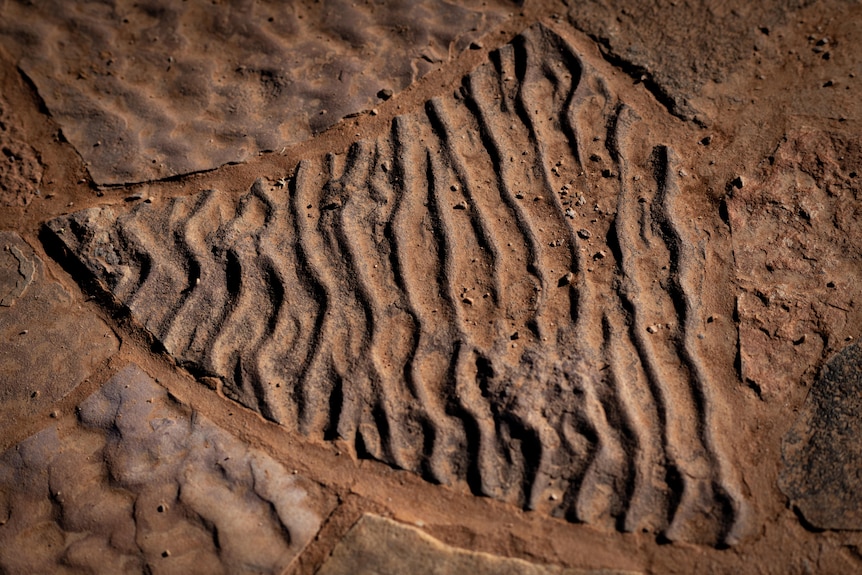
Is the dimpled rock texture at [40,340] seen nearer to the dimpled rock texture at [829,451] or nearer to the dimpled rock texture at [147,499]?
the dimpled rock texture at [147,499]

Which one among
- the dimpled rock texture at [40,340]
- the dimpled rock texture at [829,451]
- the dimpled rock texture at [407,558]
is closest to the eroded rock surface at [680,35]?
the dimpled rock texture at [829,451]

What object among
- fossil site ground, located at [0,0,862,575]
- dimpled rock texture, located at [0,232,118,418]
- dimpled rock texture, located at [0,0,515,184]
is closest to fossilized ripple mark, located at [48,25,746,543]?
fossil site ground, located at [0,0,862,575]

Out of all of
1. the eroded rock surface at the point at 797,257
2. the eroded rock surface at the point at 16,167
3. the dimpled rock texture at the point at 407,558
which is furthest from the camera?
the eroded rock surface at the point at 16,167

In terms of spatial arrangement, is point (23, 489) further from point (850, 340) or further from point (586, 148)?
point (850, 340)

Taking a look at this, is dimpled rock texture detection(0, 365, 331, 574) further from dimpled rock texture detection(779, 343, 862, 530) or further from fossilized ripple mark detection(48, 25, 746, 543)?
dimpled rock texture detection(779, 343, 862, 530)

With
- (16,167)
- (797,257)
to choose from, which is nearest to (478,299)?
(797,257)

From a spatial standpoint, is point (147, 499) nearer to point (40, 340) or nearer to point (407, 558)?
point (40, 340)
